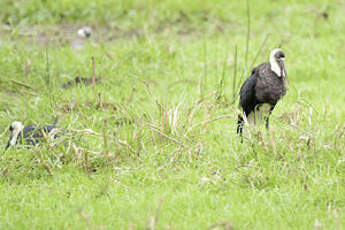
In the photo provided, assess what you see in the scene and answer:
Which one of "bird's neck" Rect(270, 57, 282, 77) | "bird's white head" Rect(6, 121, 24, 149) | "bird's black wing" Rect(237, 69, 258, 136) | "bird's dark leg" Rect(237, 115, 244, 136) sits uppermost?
"bird's neck" Rect(270, 57, 282, 77)

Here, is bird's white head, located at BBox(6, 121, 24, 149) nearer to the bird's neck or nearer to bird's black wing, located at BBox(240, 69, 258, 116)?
bird's black wing, located at BBox(240, 69, 258, 116)

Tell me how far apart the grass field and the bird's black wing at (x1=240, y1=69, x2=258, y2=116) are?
18 cm

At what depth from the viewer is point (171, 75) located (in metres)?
7.98

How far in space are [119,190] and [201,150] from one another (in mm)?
806

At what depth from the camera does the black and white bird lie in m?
5.41

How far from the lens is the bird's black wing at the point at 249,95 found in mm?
5492

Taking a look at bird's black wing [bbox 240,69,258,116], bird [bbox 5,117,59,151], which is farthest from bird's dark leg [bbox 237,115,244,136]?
bird [bbox 5,117,59,151]

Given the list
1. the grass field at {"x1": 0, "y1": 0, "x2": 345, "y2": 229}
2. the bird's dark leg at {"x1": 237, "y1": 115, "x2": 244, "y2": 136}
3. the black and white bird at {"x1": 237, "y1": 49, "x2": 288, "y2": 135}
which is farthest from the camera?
the black and white bird at {"x1": 237, "y1": 49, "x2": 288, "y2": 135}

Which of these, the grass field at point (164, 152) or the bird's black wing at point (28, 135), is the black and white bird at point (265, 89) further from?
the bird's black wing at point (28, 135)

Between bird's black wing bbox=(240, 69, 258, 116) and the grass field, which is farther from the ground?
bird's black wing bbox=(240, 69, 258, 116)

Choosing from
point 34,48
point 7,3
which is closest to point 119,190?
point 34,48

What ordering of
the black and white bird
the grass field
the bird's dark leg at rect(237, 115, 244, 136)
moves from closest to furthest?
the grass field → the bird's dark leg at rect(237, 115, 244, 136) → the black and white bird

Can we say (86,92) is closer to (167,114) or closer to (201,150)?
(167,114)

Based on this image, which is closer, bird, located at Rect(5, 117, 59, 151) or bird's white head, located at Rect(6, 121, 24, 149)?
bird, located at Rect(5, 117, 59, 151)
